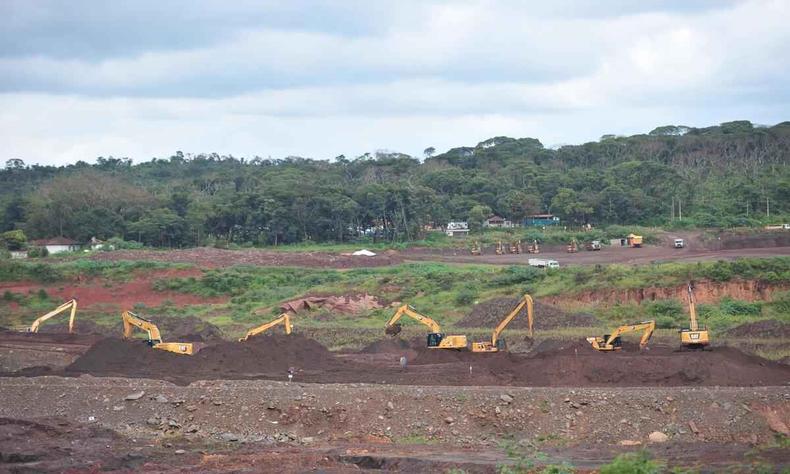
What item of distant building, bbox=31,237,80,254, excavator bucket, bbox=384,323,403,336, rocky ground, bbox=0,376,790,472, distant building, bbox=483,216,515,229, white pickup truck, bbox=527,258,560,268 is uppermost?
distant building, bbox=483,216,515,229

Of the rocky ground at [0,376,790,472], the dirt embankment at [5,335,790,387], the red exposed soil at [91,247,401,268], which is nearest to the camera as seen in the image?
the rocky ground at [0,376,790,472]

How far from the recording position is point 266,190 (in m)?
93.0

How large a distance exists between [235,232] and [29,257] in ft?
67.4

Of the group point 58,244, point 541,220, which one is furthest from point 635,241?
point 58,244

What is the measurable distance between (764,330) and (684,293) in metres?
9.20

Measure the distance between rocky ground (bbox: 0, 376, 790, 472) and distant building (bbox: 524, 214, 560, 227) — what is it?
73254 mm

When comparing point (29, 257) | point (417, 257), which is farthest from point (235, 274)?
point (29, 257)

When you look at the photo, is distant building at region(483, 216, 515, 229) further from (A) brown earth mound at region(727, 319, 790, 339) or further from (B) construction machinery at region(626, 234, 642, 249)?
(A) brown earth mound at region(727, 319, 790, 339)

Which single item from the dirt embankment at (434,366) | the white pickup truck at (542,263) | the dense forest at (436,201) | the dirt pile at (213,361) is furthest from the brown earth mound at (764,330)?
the dense forest at (436,201)

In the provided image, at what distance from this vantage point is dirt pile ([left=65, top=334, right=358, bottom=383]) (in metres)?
34.0

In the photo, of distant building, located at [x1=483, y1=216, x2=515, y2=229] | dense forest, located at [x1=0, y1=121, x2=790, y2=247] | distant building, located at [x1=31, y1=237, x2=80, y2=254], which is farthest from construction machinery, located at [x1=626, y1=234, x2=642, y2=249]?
distant building, located at [x1=31, y1=237, x2=80, y2=254]

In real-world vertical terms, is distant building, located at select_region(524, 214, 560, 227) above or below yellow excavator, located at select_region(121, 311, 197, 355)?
above

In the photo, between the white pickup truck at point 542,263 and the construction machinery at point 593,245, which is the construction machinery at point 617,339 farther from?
the construction machinery at point 593,245

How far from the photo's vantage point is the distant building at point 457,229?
9709 cm
